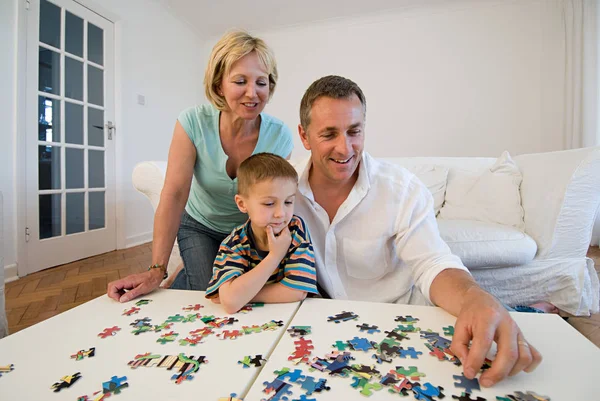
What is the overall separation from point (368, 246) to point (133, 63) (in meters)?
5.04

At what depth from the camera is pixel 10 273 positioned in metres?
3.44

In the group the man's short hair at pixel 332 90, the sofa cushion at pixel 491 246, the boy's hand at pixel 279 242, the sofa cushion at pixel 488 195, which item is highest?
the man's short hair at pixel 332 90

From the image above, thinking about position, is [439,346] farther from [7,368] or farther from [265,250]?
[7,368]

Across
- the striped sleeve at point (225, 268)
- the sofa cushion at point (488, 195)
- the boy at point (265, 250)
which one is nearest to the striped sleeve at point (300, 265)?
the boy at point (265, 250)

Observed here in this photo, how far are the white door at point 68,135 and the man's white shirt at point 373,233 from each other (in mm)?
3737

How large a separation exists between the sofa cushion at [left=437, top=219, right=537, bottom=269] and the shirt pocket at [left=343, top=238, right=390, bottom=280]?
121 centimetres

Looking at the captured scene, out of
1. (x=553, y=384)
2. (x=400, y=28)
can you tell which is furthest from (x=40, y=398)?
(x=400, y=28)

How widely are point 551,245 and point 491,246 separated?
0.42 metres

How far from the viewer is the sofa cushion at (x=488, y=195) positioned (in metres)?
2.71

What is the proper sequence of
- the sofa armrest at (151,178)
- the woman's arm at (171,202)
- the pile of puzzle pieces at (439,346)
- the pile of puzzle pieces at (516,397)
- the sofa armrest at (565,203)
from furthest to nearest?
the sofa armrest at (151,178) < the sofa armrest at (565,203) < the woman's arm at (171,202) < the pile of puzzle pieces at (439,346) < the pile of puzzle pieces at (516,397)

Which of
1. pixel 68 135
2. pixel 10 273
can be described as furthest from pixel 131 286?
pixel 68 135

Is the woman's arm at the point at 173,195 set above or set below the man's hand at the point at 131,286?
above

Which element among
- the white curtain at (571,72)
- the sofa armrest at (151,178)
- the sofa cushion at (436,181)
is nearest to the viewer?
the sofa armrest at (151,178)

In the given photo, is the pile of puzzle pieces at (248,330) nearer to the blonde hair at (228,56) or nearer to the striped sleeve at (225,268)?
the striped sleeve at (225,268)
